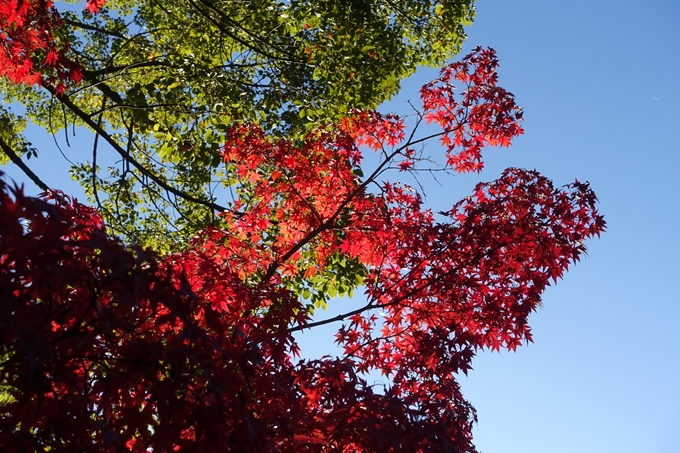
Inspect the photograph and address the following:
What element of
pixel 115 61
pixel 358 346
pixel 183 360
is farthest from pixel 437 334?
pixel 115 61

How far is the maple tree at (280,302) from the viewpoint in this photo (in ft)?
9.10

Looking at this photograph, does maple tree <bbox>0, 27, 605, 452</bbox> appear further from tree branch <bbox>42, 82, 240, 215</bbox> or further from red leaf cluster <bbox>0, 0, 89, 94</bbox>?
red leaf cluster <bbox>0, 0, 89, 94</bbox>

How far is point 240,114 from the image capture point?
29.6ft

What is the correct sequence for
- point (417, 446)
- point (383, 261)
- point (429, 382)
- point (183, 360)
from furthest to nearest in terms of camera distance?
point (383, 261) < point (429, 382) < point (417, 446) < point (183, 360)

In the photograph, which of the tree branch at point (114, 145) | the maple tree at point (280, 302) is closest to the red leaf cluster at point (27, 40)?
the tree branch at point (114, 145)

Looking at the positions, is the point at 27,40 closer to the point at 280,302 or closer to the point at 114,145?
the point at 114,145

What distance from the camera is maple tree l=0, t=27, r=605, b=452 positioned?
277cm

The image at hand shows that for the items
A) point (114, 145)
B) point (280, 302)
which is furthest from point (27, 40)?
point (280, 302)

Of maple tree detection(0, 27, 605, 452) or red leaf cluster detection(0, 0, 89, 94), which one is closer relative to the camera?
maple tree detection(0, 27, 605, 452)

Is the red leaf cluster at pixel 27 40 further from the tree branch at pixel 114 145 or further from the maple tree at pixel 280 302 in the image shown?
the maple tree at pixel 280 302

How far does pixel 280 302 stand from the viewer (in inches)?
234

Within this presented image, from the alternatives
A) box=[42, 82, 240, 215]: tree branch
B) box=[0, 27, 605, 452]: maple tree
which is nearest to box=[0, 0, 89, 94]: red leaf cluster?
box=[42, 82, 240, 215]: tree branch

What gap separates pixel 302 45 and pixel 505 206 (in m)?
4.76

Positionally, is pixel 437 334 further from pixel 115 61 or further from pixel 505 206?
pixel 115 61
